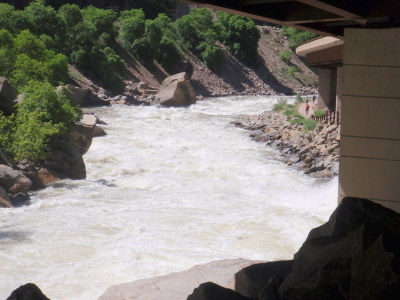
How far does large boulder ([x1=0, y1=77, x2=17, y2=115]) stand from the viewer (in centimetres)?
2070

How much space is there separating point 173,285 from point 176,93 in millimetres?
32356

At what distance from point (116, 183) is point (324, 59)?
14.0 m

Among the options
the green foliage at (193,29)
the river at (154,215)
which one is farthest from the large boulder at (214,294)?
the green foliage at (193,29)

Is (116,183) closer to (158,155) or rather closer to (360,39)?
(158,155)

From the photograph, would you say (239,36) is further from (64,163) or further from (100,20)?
(64,163)

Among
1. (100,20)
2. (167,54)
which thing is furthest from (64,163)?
(167,54)

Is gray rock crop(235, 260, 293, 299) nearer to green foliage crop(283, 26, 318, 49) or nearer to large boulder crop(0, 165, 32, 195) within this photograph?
large boulder crop(0, 165, 32, 195)

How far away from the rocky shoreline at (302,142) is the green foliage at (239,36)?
95.2 ft

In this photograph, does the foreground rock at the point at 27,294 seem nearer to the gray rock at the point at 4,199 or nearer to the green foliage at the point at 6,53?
the gray rock at the point at 4,199

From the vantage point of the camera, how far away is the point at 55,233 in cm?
1380

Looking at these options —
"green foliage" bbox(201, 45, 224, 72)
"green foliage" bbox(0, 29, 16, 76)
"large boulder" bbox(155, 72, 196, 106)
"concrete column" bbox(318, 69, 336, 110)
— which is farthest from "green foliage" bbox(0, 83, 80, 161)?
"green foliage" bbox(201, 45, 224, 72)

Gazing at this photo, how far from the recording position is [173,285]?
918 cm

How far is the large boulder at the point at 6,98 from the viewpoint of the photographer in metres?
20.7

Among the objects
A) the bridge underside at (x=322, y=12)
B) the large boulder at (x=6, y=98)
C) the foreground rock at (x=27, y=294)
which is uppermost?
the bridge underside at (x=322, y=12)
